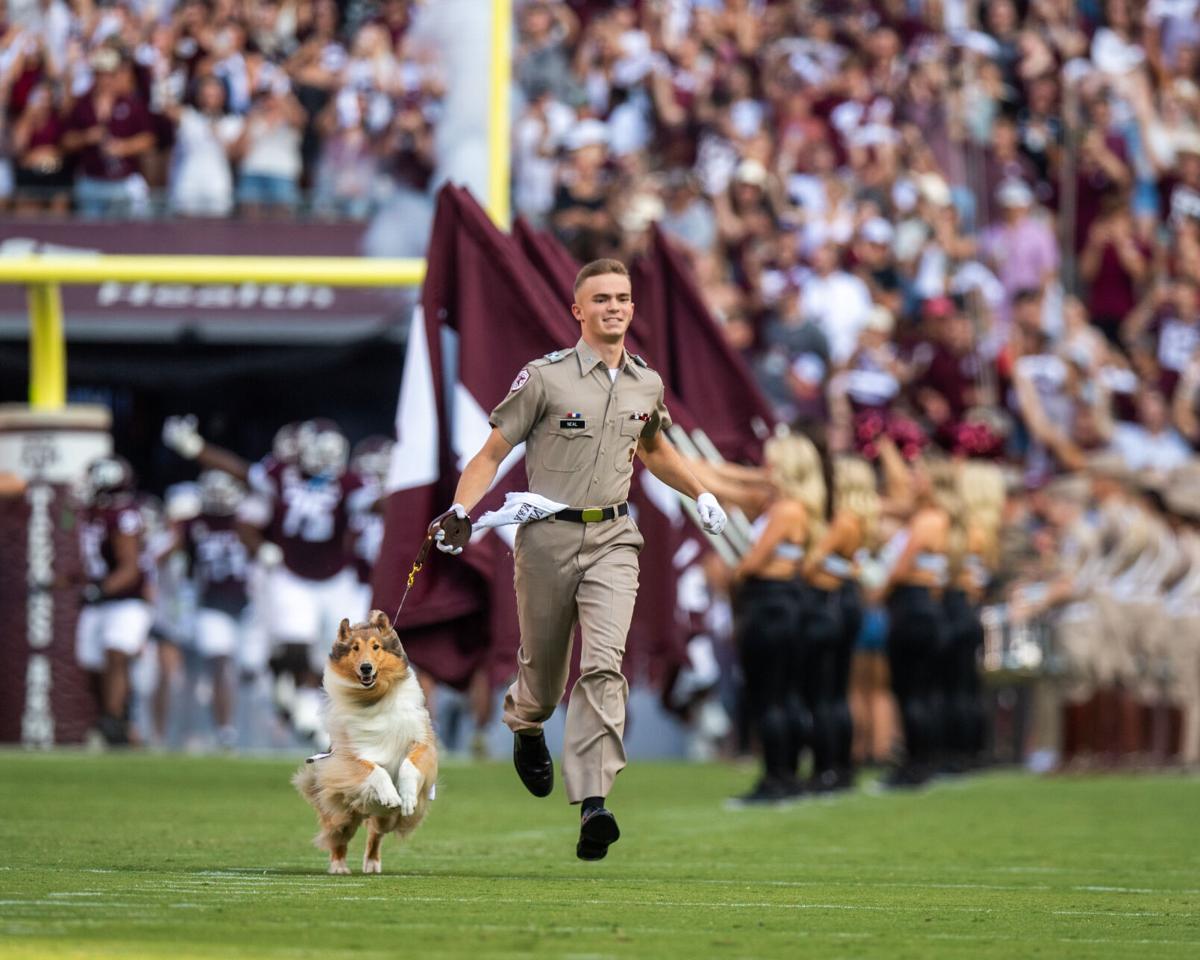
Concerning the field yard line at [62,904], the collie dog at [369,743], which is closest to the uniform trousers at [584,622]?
the collie dog at [369,743]

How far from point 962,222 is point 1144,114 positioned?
2.30 meters

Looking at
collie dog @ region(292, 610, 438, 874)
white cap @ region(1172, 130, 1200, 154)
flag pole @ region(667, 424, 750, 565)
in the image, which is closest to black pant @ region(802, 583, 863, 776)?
flag pole @ region(667, 424, 750, 565)

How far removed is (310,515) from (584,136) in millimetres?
4267

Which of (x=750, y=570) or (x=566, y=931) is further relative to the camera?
(x=750, y=570)

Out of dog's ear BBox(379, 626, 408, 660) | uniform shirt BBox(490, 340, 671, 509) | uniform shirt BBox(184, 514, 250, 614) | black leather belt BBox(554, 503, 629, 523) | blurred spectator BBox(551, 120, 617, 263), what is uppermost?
uniform shirt BBox(490, 340, 671, 509)

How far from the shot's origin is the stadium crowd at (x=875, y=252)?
1619 cm

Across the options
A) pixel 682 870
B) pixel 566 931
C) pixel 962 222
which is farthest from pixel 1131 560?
pixel 566 931

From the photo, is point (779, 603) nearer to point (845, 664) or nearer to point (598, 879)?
point (845, 664)

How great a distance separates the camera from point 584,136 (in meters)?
21.5

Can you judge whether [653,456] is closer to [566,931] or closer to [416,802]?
[416,802]

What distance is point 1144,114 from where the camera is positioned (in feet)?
81.1

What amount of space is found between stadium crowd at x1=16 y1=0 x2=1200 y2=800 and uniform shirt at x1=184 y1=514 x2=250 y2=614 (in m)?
0.58

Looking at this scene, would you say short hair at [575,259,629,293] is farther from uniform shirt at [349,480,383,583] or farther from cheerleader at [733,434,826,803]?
uniform shirt at [349,480,383,583]

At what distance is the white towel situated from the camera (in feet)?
27.5
